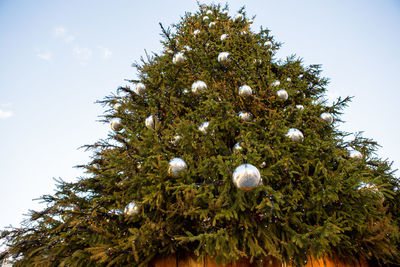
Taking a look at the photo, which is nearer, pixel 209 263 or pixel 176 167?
pixel 176 167

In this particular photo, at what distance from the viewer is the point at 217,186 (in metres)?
2.58

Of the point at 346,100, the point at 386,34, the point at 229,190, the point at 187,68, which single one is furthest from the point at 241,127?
the point at 386,34

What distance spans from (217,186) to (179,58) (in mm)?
2411

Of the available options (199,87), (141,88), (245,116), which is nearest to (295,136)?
(245,116)

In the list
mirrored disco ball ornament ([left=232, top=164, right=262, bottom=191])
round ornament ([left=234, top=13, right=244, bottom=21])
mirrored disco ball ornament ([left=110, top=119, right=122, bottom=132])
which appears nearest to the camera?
mirrored disco ball ornament ([left=232, top=164, right=262, bottom=191])

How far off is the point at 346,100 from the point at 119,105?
14.0 ft

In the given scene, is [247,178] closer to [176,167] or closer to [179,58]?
[176,167]

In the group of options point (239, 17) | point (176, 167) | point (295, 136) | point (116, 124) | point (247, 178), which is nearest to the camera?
point (247, 178)

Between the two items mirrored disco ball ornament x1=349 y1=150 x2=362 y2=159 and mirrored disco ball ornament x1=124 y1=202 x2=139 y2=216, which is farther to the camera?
mirrored disco ball ornament x1=349 y1=150 x2=362 y2=159

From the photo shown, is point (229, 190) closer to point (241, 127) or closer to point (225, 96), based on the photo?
point (241, 127)

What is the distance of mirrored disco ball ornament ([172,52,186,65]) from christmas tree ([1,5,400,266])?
0.02 metres

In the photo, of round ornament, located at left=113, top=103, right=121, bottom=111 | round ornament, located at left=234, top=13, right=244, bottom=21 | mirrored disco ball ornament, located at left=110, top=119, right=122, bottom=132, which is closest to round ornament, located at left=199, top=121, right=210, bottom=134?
mirrored disco ball ornament, located at left=110, top=119, right=122, bottom=132

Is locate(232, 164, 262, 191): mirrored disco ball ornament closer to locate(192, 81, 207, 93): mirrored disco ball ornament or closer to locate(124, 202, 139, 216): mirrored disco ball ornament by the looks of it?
locate(124, 202, 139, 216): mirrored disco ball ornament

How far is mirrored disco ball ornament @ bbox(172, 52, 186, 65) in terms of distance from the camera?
370 cm
